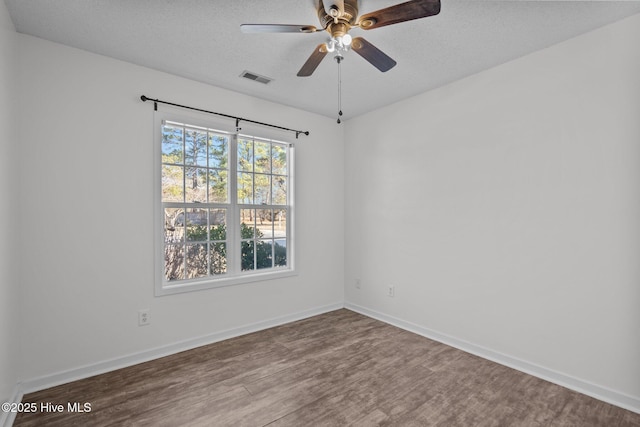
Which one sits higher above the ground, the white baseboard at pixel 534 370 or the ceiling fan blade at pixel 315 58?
the ceiling fan blade at pixel 315 58

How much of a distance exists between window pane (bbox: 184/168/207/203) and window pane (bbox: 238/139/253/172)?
1.44 ft

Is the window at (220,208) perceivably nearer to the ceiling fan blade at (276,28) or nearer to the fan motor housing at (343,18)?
the ceiling fan blade at (276,28)

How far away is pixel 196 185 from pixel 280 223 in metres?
1.13

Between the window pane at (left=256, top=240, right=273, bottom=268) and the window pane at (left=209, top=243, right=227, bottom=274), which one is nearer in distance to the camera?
the window pane at (left=209, top=243, right=227, bottom=274)

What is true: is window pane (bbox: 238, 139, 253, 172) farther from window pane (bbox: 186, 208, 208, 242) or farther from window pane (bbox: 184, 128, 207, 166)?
window pane (bbox: 186, 208, 208, 242)

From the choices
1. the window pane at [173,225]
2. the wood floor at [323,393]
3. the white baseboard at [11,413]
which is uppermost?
the window pane at [173,225]

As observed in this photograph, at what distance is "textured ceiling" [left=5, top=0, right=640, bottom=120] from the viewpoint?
6.79ft

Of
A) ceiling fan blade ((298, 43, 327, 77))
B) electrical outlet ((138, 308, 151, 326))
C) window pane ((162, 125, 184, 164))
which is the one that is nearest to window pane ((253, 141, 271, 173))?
window pane ((162, 125, 184, 164))

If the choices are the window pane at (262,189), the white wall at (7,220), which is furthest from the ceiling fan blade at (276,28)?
the window pane at (262,189)

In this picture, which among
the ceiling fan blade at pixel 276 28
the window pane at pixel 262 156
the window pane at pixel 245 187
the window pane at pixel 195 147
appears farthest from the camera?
the window pane at pixel 262 156

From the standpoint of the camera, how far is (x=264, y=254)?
3.79m

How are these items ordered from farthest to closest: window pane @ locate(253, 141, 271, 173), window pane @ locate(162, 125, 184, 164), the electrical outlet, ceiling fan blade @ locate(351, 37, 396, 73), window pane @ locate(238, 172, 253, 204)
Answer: window pane @ locate(253, 141, 271, 173)
window pane @ locate(238, 172, 253, 204)
window pane @ locate(162, 125, 184, 164)
the electrical outlet
ceiling fan blade @ locate(351, 37, 396, 73)

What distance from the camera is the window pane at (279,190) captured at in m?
3.89

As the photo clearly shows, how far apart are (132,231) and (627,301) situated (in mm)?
3895
